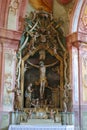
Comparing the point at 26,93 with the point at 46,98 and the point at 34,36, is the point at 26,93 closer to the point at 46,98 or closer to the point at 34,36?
the point at 46,98

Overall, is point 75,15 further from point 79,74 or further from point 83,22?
point 79,74

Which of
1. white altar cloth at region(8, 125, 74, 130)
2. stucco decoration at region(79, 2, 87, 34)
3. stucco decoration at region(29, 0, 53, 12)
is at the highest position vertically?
stucco decoration at region(29, 0, 53, 12)

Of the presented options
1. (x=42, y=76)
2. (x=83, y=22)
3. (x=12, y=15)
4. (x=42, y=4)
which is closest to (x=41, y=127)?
(x=42, y=76)

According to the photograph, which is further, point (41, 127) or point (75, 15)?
point (75, 15)

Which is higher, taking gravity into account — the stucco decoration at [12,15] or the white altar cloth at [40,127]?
the stucco decoration at [12,15]

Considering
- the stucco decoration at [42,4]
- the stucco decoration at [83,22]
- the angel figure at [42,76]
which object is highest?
the stucco decoration at [42,4]

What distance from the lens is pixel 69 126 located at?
9.45 m

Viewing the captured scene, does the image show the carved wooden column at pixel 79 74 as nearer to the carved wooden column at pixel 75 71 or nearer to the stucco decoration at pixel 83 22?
the carved wooden column at pixel 75 71

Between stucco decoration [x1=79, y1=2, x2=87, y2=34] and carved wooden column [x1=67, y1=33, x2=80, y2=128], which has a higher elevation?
stucco decoration [x1=79, y1=2, x2=87, y2=34]

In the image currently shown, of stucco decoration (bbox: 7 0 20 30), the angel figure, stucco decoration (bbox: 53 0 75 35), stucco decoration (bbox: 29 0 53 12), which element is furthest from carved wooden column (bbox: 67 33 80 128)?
stucco decoration (bbox: 7 0 20 30)

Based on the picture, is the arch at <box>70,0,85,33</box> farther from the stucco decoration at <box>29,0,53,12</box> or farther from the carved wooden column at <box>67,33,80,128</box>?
the stucco decoration at <box>29,0,53,12</box>

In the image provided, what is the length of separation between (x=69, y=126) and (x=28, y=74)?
248cm

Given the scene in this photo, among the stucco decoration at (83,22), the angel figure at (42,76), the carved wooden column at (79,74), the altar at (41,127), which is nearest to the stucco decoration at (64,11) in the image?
the stucco decoration at (83,22)

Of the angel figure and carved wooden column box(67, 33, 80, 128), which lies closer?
carved wooden column box(67, 33, 80, 128)
